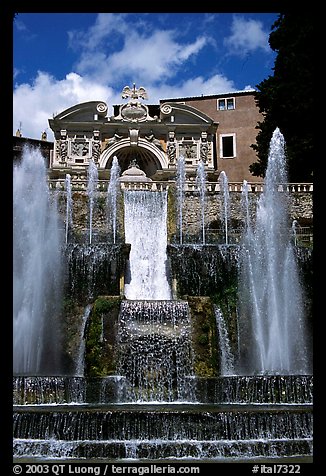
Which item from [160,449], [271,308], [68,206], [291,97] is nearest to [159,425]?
[160,449]

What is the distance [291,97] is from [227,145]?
455 inches

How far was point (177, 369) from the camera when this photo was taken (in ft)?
43.4

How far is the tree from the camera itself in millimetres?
25095

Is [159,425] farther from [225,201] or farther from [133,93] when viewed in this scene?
[133,93]

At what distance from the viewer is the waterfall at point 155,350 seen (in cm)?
1277

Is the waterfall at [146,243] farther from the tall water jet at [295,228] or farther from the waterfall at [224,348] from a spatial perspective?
the waterfall at [224,348]

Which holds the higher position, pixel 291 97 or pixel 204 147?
pixel 291 97

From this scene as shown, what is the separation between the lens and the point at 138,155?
3375cm

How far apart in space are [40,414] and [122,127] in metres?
25.1

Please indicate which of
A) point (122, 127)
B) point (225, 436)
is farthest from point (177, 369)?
point (122, 127)

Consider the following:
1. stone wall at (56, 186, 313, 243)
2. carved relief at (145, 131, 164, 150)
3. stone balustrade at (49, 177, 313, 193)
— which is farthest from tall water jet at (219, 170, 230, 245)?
carved relief at (145, 131, 164, 150)

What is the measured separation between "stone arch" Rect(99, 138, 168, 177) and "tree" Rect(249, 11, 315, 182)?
675 cm
